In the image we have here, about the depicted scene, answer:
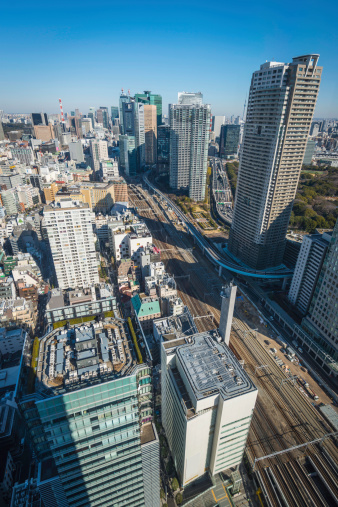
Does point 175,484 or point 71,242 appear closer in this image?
point 175,484

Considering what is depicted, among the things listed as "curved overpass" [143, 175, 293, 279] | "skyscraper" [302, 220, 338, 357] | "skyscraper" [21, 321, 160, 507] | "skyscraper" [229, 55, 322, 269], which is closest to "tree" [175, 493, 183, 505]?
"skyscraper" [21, 321, 160, 507]

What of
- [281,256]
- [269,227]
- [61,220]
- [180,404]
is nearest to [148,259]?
[61,220]

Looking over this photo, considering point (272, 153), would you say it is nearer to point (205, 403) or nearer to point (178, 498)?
point (205, 403)

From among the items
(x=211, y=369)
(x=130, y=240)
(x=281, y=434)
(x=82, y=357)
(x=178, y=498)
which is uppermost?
(x=82, y=357)

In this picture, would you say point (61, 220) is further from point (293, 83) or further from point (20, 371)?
point (293, 83)

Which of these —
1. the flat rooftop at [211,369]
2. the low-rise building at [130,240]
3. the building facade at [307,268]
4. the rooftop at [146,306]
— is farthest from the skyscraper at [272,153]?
the flat rooftop at [211,369]

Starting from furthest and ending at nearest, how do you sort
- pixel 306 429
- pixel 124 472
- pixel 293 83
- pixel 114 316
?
pixel 293 83 → pixel 306 429 → pixel 114 316 → pixel 124 472

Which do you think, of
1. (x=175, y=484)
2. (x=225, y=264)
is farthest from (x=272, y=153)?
(x=175, y=484)
